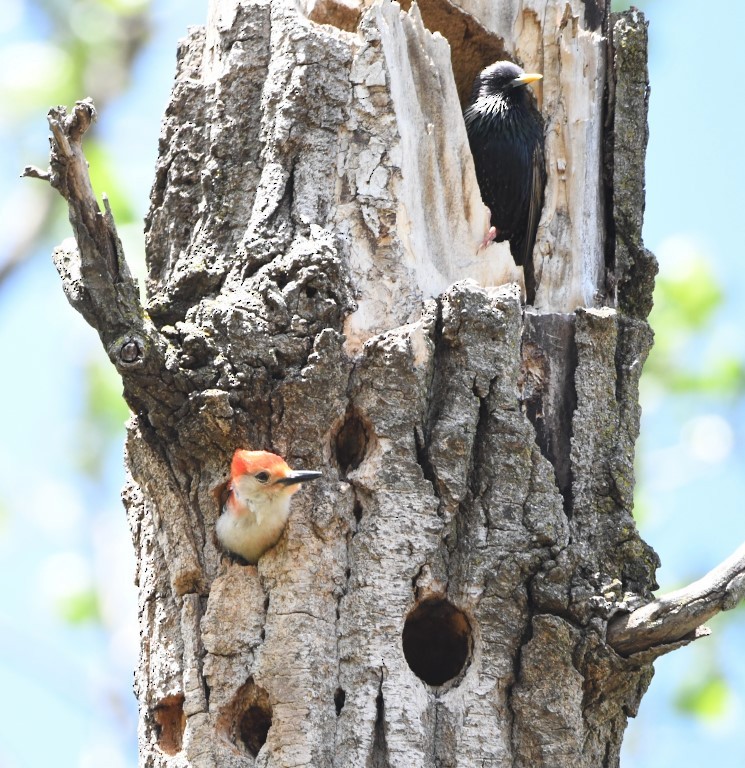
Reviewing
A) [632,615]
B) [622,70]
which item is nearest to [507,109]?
[622,70]

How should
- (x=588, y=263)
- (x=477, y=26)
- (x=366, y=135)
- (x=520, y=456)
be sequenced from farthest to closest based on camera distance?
1. (x=477, y=26)
2. (x=588, y=263)
3. (x=366, y=135)
4. (x=520, y=456)

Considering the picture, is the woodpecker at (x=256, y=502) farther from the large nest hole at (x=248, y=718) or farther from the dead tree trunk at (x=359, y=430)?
the large nest hole at (x=248, y=718)

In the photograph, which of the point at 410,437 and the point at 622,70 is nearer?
the point at 410,437

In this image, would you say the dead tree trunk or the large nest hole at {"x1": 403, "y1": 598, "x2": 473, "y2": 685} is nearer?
the dead tree trunk

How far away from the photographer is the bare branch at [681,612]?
2.51 m

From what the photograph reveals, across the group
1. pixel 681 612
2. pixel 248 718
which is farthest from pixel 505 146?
pixel 248 718

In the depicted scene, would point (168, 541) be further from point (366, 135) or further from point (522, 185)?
point (522, 185)

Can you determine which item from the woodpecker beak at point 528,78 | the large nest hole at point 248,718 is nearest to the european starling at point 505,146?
the woodpecker beak at point 528,78

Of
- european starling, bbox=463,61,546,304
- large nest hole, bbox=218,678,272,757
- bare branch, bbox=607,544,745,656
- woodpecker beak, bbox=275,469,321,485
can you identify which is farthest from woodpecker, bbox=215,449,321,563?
european starling, bbox=463,61,546,304

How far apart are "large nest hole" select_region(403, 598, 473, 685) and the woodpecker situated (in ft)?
1.41

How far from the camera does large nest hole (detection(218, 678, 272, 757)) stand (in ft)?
8.80

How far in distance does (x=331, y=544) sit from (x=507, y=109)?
10.0 ft

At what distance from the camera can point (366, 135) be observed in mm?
3234

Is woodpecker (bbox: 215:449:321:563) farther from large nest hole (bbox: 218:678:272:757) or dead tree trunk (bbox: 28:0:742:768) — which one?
large nest hole (bbox: 218:678:272:757)
